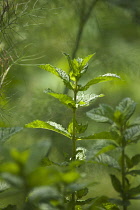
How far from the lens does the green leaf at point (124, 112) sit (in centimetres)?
49

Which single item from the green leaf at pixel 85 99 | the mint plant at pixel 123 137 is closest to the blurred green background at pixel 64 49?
the green leaf at pixel 85 99

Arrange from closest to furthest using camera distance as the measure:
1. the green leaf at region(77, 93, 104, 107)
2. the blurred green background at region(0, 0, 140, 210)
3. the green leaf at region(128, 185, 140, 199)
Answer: the green leaf at region(128, 185, 140, 199), the green leaf at region(77, 93, 104, 107), the blurred green background at region(0, 0, 140, 210)

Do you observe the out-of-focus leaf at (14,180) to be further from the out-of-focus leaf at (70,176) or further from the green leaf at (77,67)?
the green leaf at (77,67)

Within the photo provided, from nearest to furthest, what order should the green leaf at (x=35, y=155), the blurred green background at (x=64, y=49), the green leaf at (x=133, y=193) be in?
the green leaf at (x=35, y=155) → the green leaf at (x=133, y=193) → the blurred green background at (x=64, y=49)

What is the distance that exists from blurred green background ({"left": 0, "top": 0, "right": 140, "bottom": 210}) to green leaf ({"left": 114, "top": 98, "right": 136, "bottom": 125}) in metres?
0.29

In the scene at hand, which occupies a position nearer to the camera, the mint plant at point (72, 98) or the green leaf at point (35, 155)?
the green leaf at point (35, 155)

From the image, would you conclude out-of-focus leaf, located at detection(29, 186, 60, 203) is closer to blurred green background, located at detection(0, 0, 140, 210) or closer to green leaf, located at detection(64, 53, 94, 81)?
green leaf, located at detection(64, 53, 94, 81)

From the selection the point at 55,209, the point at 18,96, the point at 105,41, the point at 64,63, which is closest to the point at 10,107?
the point at 18,96

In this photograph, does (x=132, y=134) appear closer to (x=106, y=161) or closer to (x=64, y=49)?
(x=106, y=161)

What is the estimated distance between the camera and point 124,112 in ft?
1.67

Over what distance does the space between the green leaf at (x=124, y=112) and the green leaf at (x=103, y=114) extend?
0.01 m

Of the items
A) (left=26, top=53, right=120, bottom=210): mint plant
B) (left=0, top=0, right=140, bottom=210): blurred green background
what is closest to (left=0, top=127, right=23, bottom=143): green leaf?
(left=26, top=53, right=120, bottom=210): mint plant

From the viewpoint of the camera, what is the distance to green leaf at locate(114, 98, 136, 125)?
0.49 metres

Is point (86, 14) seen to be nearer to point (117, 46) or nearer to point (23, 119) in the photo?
point (117, 46)
